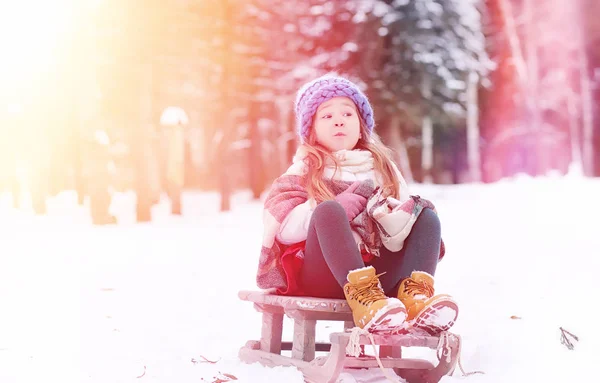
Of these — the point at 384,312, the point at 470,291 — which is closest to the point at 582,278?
the point at 470,291

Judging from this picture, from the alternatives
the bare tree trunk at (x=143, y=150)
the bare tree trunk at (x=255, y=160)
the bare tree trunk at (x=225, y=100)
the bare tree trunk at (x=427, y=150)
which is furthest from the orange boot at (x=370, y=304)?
the bare tree trunk at (x=427, y=150)

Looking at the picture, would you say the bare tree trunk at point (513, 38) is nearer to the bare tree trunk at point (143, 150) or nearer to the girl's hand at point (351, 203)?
the bare tree trunk at point (143, 150)

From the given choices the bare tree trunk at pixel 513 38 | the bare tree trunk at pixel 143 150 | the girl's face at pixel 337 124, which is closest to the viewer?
the girl's face at pixel 337 124

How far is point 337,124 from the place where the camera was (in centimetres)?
409

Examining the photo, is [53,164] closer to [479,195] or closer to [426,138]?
[479,195]

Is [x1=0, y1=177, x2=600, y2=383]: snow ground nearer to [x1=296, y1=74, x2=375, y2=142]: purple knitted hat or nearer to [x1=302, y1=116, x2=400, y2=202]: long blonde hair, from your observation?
[x1=302, y1=116, x2=400, y2=202]: long blonde hair

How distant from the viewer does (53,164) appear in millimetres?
19844

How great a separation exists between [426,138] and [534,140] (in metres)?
5.60

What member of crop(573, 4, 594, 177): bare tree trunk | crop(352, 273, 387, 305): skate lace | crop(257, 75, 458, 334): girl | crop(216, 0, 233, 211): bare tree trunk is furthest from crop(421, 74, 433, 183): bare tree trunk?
crop(352, 273, 387, 305): skate lace

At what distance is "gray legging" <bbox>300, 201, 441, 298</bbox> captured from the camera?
140 inches

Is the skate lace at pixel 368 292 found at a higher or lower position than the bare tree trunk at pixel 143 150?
lower

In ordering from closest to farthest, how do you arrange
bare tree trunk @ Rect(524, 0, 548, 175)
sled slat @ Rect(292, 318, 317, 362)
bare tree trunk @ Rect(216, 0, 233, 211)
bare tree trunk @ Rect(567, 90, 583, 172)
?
sled slat @ Rect(292, 318, 317, 362) < bare tree trunk @ Rect(216, 0, 233, 211) < bare tree trunk @ Rect(524, 0, 548, 175) < bare tree trunk @ Rect(567, 90, 583, 172)

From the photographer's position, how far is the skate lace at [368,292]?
3.34 m

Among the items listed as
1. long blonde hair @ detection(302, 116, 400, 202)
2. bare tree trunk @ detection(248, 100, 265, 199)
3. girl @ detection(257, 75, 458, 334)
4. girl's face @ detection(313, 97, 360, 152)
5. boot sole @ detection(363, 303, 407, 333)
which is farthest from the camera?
bare tree trunk @ detection(248, 100, 265, 199)
